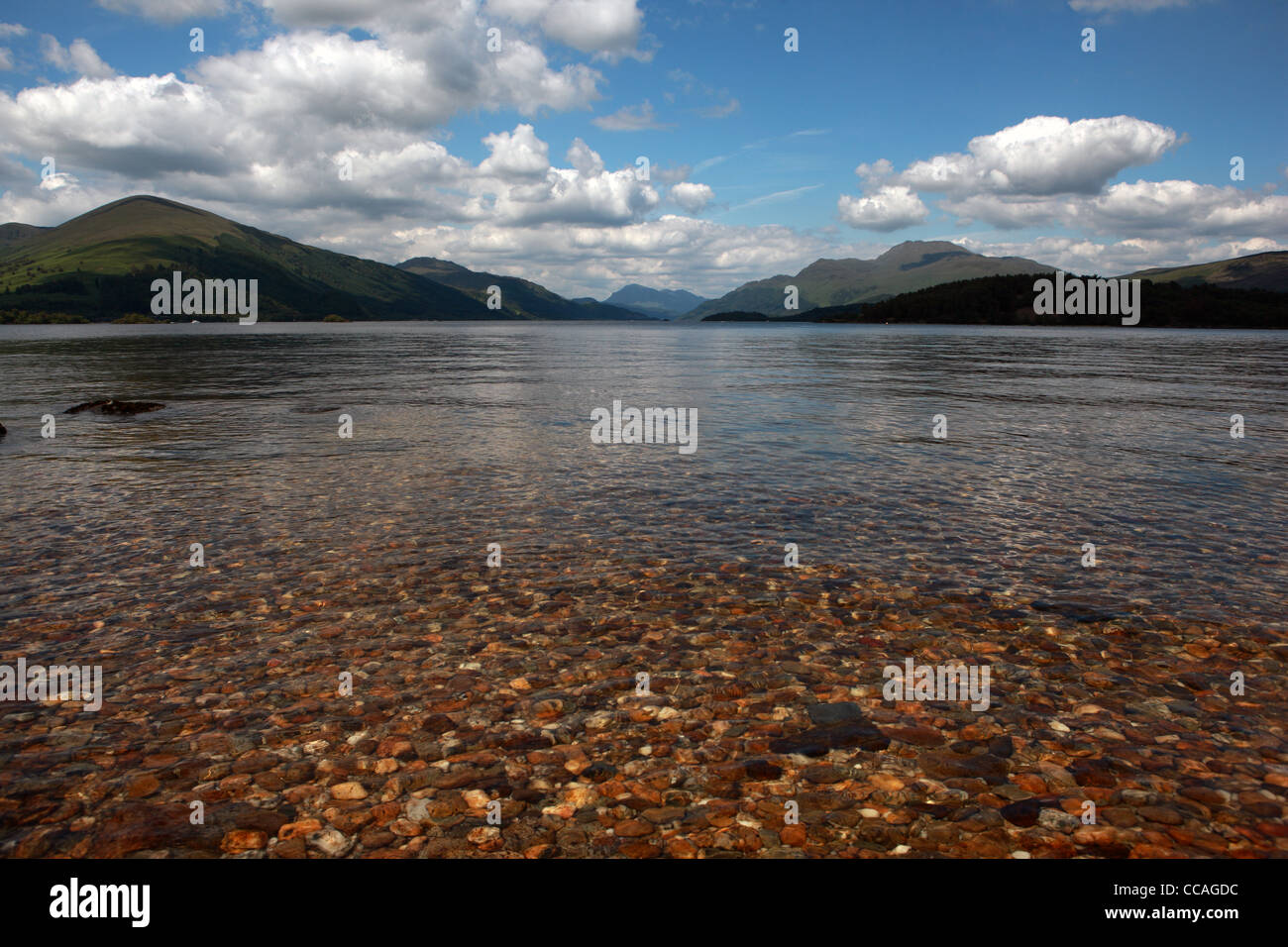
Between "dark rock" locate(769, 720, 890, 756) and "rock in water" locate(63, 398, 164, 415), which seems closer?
"dark rock" locate(769, 720, 890, 756)

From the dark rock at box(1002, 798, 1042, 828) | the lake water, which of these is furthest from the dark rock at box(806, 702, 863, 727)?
the dark rock at box(1002, 798, 1042, 828)

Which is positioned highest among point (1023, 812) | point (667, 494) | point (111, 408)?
point (111, 408)

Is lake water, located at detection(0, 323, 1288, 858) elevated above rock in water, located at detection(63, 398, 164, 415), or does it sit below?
below

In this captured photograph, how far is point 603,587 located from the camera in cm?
1344

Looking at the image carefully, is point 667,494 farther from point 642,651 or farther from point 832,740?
point 832,740

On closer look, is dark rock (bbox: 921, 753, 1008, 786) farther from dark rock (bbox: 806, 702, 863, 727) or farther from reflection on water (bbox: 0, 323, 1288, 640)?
reflection on water (bbox: 0, 323, 1288, 640)

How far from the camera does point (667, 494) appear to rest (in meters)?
20.6

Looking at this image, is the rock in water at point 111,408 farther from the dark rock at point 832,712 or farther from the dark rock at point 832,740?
the dark rock at point 832,740

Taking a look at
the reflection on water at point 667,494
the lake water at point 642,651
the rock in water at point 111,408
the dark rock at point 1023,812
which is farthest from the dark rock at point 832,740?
the rock in water at point 111,408

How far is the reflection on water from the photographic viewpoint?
555 inches

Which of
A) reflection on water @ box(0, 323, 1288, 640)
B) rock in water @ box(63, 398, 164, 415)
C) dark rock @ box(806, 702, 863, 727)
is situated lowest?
dark rock @ box(806, 702, 863, 727)

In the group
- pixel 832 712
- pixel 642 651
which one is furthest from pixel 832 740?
pixel 642 651
